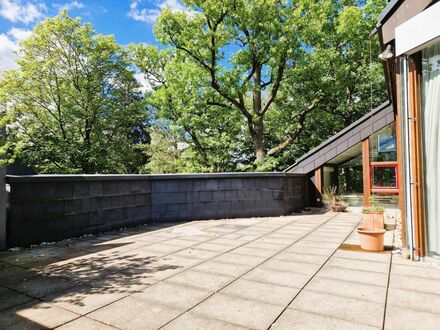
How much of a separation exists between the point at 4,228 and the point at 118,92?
2050 cm

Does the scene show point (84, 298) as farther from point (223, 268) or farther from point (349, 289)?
point (349, 289)

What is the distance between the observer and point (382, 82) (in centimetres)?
2183

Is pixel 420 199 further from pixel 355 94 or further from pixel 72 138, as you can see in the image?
pixel 72 138

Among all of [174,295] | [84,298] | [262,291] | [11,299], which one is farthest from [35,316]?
[262,291]

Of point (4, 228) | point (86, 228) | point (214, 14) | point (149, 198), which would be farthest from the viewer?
point (214, 14)

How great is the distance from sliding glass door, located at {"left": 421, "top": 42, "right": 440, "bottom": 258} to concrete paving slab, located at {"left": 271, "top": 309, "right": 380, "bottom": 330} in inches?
129

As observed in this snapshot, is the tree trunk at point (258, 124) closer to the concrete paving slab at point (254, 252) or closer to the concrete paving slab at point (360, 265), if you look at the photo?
the concrete paving slab at point (254, 252)

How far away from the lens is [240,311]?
378 cm

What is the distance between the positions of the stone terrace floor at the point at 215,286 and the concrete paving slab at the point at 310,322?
0.01 meters

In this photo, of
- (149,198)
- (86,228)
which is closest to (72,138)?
(149,198)

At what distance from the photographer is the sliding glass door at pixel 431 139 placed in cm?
552

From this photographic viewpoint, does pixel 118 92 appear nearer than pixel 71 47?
No

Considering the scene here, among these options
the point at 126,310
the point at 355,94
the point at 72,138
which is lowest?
the point at 126,310

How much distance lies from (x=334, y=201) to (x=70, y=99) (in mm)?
20725
